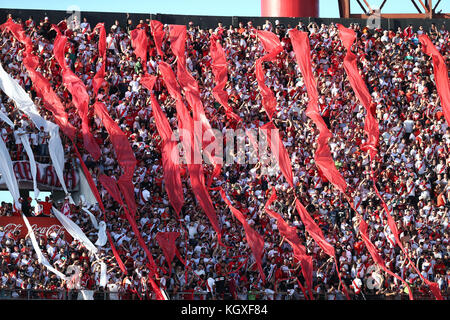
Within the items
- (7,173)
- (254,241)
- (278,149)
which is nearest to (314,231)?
(254,241)

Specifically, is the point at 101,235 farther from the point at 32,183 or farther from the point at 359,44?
the point at 359,44

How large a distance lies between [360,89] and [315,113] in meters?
1.82

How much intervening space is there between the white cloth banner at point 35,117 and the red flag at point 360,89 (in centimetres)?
653

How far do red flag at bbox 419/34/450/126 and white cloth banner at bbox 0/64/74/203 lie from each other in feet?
28.7

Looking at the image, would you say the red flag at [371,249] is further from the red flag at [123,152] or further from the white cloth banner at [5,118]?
the white cloth banner at [5,118]

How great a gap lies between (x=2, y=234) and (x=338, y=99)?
858cm

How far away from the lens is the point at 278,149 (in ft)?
70.2

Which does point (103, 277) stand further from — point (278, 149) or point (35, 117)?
point (278, 149)

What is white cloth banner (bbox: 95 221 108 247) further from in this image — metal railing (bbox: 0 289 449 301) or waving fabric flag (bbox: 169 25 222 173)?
waving fabric flag (bbox: 169 25 222 173)

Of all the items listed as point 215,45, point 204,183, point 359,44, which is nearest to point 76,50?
point 215,45

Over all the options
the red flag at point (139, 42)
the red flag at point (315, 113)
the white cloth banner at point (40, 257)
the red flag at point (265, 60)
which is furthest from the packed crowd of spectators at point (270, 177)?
the red flag at point (315, 113)

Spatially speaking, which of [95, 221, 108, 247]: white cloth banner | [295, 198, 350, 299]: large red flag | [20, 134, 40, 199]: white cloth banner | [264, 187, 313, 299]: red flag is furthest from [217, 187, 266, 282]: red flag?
[20, 134, 40, 199]: white cloth banner

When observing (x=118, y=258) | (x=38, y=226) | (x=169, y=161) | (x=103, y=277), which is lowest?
(x=103, y=277)

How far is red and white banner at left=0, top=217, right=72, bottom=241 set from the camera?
63.1ft
